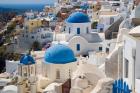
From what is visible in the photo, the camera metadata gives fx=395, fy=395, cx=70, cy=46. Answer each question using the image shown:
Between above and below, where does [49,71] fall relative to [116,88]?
below

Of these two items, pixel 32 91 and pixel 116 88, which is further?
pixel 32 91

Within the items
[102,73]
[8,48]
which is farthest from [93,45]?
[8,48]

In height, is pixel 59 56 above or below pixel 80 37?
above

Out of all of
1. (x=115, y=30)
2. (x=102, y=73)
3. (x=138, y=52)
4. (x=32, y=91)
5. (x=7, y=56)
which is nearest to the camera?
(x=138, y=52)

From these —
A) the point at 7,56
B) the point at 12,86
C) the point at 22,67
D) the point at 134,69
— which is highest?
the point at 134,69

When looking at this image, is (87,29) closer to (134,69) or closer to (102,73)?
(102,73)

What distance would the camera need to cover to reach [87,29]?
28.8 meters

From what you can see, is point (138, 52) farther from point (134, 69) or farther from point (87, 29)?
point (87, 29)

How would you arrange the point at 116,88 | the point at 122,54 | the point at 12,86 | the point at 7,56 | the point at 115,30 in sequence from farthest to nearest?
the point at 7,56 → the point at 115,30 → the point at 12,86 → the point at 122,54 → the point at 116,88

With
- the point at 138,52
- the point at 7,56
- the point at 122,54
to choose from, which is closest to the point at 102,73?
the point at 122,54

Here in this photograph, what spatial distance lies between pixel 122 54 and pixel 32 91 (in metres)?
6.75

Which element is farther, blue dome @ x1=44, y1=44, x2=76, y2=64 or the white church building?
the white church building

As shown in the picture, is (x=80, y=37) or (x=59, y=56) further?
A: (x=80, y=37)

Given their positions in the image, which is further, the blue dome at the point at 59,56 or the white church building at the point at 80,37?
the white church building at the point at 80,37
